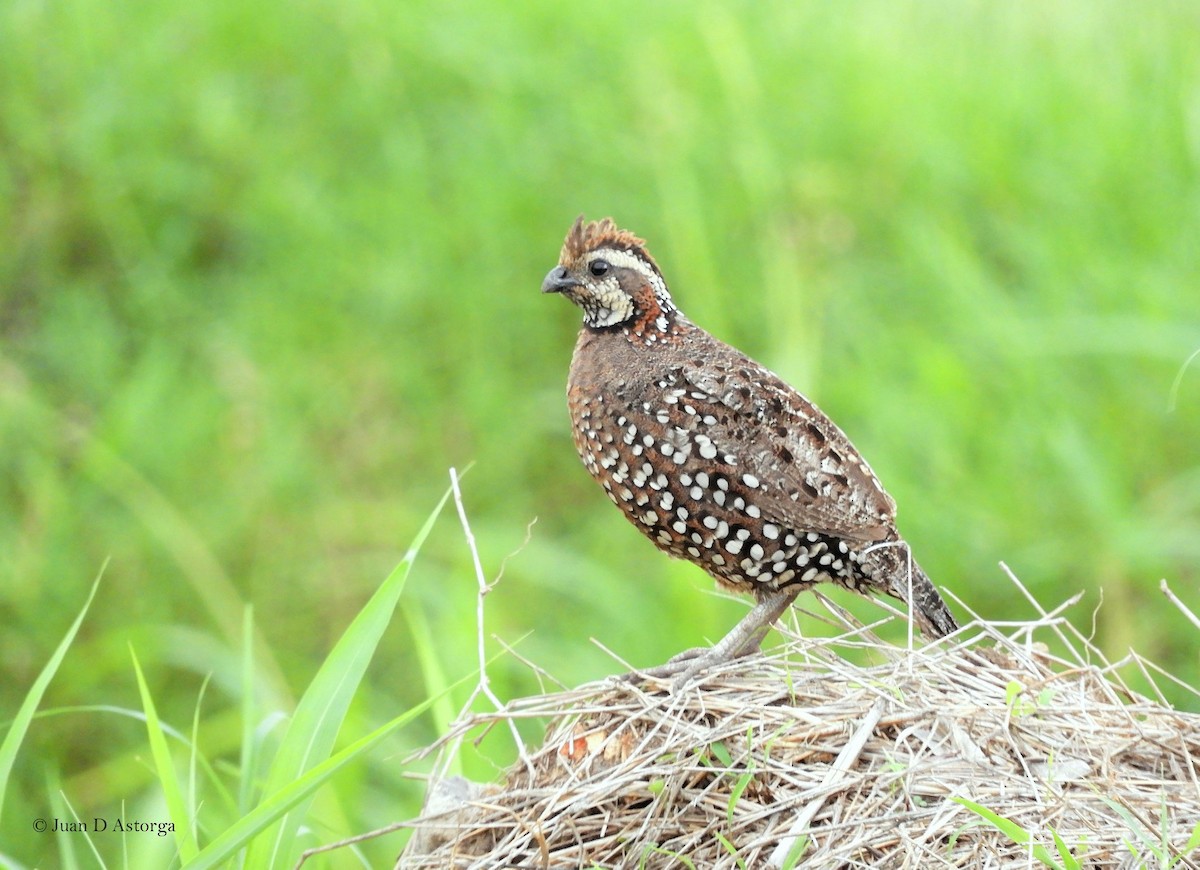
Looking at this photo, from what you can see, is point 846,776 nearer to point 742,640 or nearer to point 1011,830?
point 1011,830

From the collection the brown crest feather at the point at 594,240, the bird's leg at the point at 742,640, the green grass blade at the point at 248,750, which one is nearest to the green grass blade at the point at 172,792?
the green grass blade at the point at 248,750

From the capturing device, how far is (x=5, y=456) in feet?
21.3

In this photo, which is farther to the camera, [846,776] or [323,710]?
[323,710]

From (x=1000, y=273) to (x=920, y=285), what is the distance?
45 centimetres

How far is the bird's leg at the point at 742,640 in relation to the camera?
11.4 feet

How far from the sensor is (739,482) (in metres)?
3.57

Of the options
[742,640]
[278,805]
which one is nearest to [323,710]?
[278,805]

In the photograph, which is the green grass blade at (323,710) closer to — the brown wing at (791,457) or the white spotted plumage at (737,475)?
the white spotted plumage at (737,475)

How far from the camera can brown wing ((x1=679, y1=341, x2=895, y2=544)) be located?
3566mm

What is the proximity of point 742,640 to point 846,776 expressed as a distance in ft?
2.96

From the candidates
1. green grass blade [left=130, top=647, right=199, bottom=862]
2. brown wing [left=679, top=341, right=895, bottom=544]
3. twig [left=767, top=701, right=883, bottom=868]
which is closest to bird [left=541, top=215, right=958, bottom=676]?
brown wing [left=679, top=341, right=895, bottom=544]

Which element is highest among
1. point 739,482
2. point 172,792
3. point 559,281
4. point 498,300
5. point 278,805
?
point 559,281

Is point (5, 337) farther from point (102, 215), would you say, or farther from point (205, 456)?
point (205, 456)

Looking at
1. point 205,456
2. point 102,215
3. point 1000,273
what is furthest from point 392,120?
point 1000,273
